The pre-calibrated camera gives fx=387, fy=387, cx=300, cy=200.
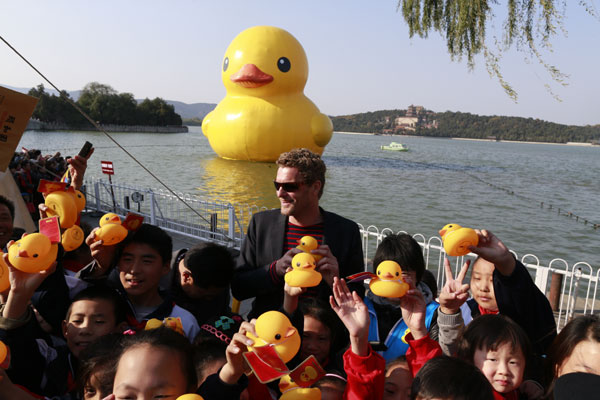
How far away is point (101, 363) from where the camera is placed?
5.63ft

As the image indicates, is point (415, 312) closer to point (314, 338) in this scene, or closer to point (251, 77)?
point (314, 338)

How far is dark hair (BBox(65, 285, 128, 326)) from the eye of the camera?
2.15 m

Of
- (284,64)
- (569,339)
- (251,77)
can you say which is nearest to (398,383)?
(569,339)

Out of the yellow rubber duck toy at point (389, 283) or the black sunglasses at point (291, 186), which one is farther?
the black sunglasses at point (291, 186)

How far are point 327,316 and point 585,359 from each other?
1.24 metres

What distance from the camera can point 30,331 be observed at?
75.9 inches

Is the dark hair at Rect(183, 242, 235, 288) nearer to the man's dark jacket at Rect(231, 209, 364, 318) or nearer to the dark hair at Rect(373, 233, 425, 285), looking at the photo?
the man's dark jacket at Rect(231, 209, 364, 318)

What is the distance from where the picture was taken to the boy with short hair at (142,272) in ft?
7.93

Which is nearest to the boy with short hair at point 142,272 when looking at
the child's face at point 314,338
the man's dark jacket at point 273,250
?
the man's dark jacket at point 273,250

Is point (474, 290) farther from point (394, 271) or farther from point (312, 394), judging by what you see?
point (312, 394)

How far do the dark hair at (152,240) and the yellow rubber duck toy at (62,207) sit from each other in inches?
14.2

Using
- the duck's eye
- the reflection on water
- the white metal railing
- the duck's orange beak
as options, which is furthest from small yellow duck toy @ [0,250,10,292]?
the duck's eye

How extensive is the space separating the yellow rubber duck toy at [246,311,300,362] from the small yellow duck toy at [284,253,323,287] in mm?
463

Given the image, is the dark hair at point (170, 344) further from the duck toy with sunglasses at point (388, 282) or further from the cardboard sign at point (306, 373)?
the duck toy with sunglasses at point (388, 282)
